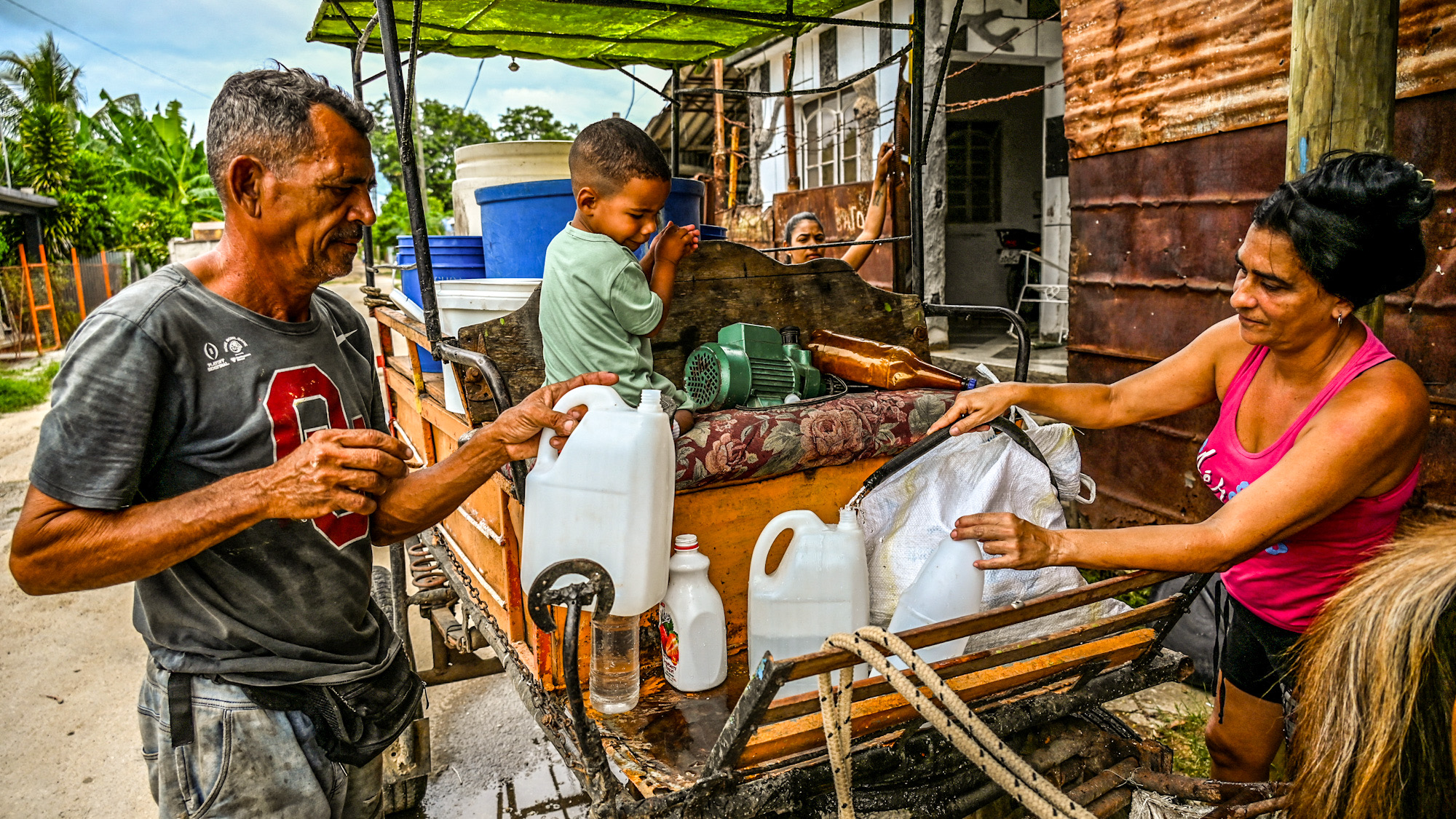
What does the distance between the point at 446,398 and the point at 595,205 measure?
0.92 metres

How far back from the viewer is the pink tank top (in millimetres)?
1740

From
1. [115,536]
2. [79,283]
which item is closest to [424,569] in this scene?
[115,536]

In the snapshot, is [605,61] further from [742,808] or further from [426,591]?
[742,808]

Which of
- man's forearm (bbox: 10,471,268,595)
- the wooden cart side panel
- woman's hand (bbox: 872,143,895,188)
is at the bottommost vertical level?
man's forearm (bbox: 10,471,268,595)

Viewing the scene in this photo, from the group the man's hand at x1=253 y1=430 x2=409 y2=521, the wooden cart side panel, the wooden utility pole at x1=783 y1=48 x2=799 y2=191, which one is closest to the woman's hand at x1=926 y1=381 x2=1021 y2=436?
the wooden cart side panel

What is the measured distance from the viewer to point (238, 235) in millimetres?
1439

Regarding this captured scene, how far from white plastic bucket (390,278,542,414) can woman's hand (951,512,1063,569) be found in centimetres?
165

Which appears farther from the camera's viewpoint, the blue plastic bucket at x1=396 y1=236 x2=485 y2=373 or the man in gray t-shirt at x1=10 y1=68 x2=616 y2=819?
the blue plastic bucket at x1=396 y1=236 x2=485 y2=373

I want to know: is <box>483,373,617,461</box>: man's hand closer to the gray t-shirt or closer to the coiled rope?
the gray t-shirt

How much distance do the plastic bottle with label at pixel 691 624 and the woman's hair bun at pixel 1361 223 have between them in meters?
1.46

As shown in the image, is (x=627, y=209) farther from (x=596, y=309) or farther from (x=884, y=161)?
(x=884, y=161)

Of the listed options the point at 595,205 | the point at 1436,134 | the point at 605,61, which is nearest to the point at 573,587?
the point at 595,205

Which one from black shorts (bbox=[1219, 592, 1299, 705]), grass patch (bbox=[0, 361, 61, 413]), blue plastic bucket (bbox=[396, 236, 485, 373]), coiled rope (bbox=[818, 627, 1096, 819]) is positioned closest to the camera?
coiled rope (bbox=[818, 627, 1096, 819])

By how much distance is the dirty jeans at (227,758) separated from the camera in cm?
144
